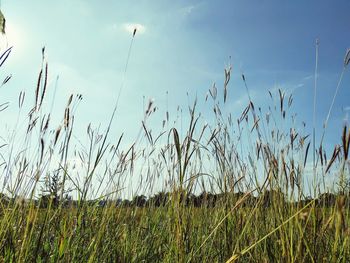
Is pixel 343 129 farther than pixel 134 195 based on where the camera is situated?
No

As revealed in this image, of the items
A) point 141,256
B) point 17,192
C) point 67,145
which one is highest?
point 67,145

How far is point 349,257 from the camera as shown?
5.08ft

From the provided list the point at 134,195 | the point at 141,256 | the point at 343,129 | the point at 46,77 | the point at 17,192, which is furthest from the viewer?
the point at 134,195

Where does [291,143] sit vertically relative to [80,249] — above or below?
above

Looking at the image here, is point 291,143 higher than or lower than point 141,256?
higher

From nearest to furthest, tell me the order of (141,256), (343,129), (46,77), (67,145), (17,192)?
(343,129) → (46,77) → (67,145) → (17,192) → (141,256)

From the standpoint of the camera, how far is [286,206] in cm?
169

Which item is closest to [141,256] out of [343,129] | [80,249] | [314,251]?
[80,249]

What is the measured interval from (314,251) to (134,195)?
1.72m

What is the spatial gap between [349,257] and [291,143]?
0.65 metres

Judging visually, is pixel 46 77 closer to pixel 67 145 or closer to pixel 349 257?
pixel 67 145

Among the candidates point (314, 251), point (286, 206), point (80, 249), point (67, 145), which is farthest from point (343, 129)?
point (80, 249)

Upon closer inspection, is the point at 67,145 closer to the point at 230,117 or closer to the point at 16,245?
the point at 16,245

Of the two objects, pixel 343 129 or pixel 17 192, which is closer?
pixel 343 129
